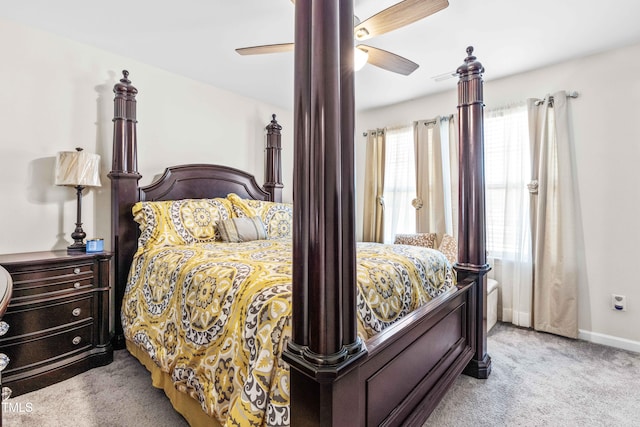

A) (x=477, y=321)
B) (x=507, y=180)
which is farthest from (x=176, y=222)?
(x=507, y=180)

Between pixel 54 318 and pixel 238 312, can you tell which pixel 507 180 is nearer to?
pixel 238 312

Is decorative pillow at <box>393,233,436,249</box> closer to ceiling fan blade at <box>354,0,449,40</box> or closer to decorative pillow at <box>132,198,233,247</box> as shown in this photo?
decorative pillow at <box>132,198,233,247</box>

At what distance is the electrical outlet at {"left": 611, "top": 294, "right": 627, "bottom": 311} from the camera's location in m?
2.50

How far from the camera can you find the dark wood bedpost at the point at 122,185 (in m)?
2.44

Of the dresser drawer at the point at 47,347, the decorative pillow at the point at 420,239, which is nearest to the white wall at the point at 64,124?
the dresser drawer at the point at 47,347

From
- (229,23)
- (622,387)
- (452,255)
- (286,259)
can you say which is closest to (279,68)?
(229,23)

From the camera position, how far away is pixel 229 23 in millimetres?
2186

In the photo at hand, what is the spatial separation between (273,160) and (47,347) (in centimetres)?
260

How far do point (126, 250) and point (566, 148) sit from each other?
3863 mm

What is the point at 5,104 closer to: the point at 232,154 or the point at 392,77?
the point at 232,154

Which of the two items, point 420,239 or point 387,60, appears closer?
point 387,60

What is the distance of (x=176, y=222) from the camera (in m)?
2.48

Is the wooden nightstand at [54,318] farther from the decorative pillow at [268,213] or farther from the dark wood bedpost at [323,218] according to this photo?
the dark wood bedpost at [323,218]

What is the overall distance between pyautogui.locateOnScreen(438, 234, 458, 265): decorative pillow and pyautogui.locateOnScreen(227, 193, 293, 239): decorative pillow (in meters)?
1.60
